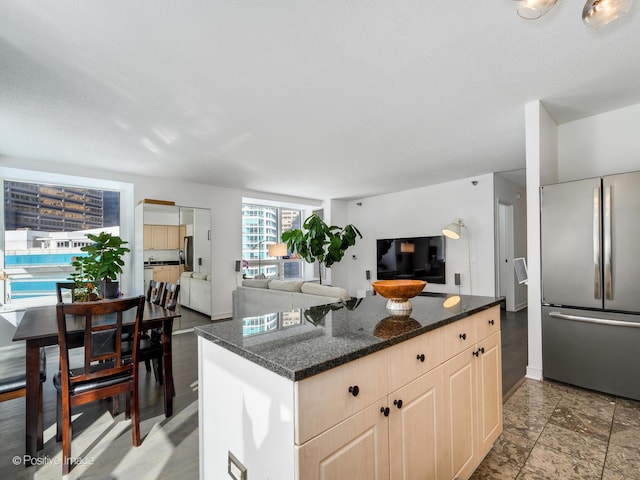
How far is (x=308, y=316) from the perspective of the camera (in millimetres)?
1560

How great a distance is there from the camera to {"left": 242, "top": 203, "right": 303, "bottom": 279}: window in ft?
23.4

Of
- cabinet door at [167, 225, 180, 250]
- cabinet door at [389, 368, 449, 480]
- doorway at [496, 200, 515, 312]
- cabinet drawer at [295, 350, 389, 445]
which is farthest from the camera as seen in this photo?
doorway at [496, 200, 515, 312]

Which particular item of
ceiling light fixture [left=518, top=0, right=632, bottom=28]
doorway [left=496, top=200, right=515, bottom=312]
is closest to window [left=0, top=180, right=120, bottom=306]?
ceiling light fixture [left=518, top=0, right=632, bottom=28]

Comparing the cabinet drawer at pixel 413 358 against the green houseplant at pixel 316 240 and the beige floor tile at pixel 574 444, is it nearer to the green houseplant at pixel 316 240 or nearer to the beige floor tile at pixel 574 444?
the beige floor tile at pixel 574 444

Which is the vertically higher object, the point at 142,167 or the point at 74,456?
the point at 142,167

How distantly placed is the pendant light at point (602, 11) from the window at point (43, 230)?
6.00m

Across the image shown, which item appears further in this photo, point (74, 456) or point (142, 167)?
point (142, 167)

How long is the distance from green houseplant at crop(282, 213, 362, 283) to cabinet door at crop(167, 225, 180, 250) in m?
1.73

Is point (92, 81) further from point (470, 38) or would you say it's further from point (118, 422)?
point (470, 38)

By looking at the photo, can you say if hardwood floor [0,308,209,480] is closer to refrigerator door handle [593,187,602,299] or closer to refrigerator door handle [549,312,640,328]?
refrigerator door handle [549,312,640,328]

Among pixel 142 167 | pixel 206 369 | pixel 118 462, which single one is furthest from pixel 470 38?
pixel 142 167

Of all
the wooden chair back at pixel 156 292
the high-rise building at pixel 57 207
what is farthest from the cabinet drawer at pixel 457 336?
the high-rise building at pixel 57 207

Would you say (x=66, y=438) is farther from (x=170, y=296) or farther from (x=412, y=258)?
(x=412, y=258)

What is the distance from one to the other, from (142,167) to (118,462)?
381 cm
